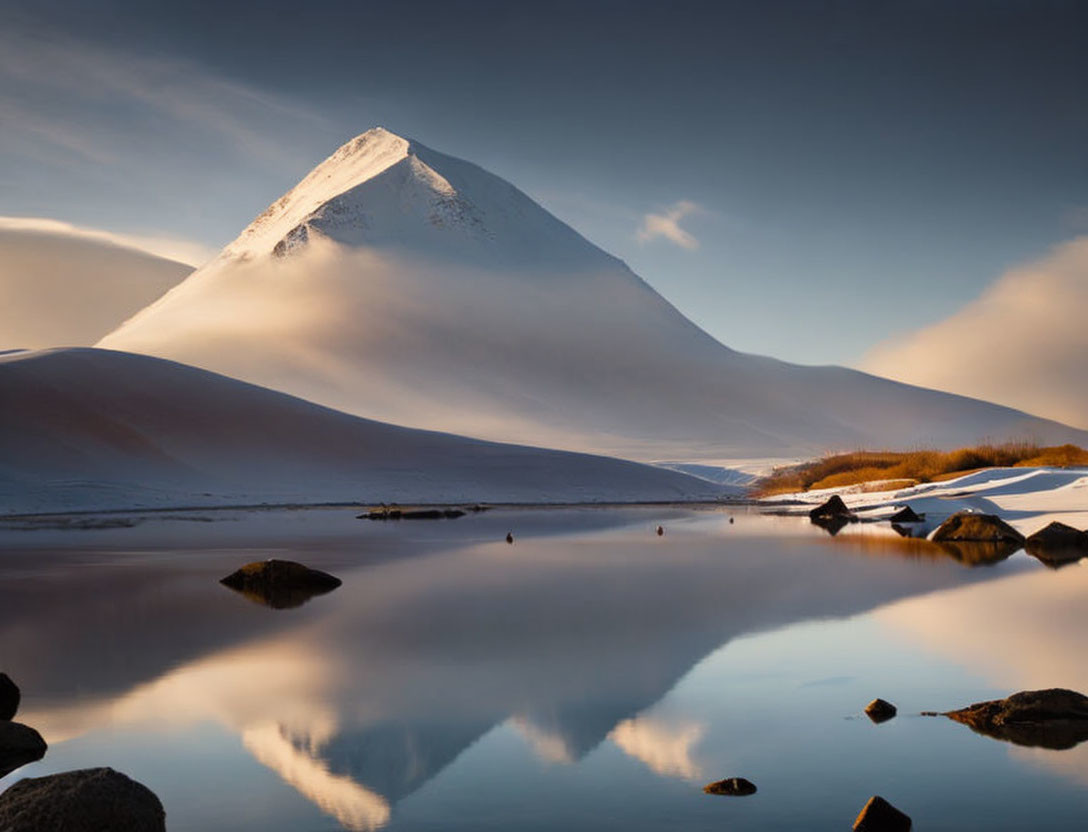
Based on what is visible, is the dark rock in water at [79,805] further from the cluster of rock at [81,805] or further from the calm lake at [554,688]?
the calm lake at [554,688]

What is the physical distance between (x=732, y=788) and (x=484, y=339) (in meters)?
105

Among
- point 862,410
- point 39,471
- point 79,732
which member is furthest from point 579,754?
point 862,410

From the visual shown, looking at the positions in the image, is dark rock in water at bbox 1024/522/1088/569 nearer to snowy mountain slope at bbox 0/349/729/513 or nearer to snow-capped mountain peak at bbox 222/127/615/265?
snowy mountain slope at bbox 0/349/729/513

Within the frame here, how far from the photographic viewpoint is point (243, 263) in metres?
129

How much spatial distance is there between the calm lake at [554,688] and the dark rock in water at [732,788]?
0.06 metres

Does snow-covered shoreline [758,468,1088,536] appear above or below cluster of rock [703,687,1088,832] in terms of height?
above

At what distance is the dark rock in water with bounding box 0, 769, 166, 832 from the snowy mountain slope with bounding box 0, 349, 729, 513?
30.5m

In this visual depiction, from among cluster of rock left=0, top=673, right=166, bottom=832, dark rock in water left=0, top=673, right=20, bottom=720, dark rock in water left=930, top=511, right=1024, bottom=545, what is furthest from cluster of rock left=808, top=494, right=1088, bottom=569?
cluster of rock left=0, top=673, right=166, bottom=832

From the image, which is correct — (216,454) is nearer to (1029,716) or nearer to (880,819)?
(1029,716)

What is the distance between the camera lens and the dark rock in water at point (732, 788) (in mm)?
5906

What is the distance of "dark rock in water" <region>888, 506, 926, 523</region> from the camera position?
91.2 ft

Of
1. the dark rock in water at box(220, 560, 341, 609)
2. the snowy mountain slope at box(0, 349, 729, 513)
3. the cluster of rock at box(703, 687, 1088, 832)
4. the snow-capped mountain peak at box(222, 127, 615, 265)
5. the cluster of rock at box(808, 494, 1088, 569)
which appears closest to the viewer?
the cluster of rock at box(703, 687, 1088, 832)

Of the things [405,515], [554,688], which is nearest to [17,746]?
[554,688]

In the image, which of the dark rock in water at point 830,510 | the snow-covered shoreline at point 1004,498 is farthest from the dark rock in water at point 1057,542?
the dark rock in water at point 830,510
